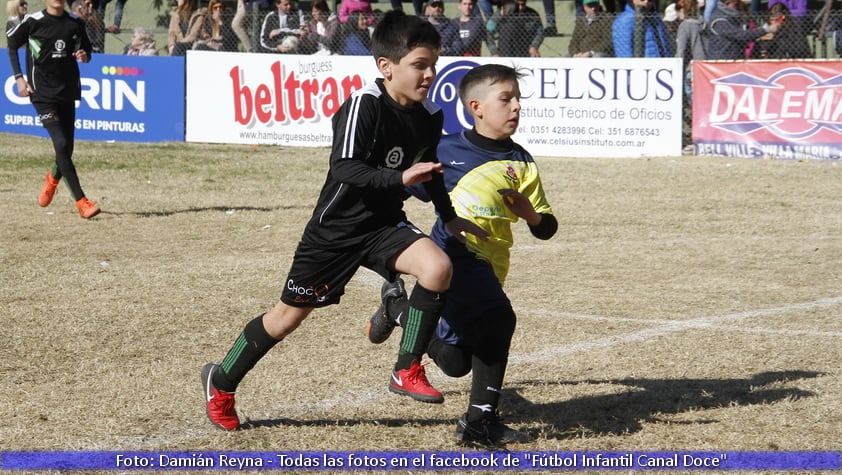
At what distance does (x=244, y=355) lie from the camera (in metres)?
5.11

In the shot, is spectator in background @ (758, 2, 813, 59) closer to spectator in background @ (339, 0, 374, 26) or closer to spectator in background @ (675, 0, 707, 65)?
spectator in background @ (675, 0, 707, 65)

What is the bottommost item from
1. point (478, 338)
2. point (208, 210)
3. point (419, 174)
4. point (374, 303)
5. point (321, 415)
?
point (208, 210)

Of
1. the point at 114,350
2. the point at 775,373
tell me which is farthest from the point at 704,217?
the point at 114,350

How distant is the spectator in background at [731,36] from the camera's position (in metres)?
17.4

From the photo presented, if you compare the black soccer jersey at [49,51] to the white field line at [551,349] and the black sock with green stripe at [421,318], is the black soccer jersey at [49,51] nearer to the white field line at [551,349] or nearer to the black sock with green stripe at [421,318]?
the white field line at [551,349]

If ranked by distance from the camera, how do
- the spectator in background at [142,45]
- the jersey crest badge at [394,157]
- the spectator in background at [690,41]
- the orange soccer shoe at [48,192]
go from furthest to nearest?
the spectator in background at [142,45], the spectator in background at [690,41], the orange soccer shoe at [48,192], the jersey crest badge at [394,157]

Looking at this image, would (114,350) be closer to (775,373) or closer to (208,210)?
(775,373)

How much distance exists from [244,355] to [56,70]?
7648mm

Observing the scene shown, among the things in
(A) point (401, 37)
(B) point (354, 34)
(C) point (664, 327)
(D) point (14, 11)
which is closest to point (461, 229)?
(A) point (401, 37)

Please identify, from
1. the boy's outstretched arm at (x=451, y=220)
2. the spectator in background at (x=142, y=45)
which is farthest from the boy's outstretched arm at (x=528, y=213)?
the spectator in background at (x=142, y=45)

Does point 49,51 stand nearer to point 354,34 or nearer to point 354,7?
point 354,34

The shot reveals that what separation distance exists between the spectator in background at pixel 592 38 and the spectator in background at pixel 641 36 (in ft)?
0.76

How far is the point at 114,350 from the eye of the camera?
664 cm

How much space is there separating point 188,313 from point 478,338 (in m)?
3.08
